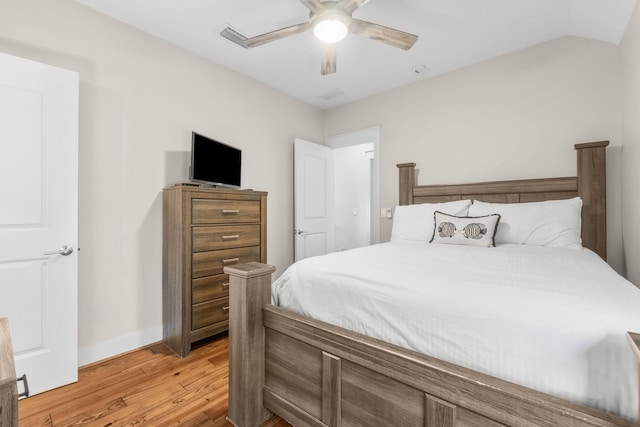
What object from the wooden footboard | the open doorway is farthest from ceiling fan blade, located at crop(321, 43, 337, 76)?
the open doorway

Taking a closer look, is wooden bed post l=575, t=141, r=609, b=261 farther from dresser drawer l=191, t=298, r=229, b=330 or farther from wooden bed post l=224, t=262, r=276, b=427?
dresser drawer l=191, t=298, r=229, b=330

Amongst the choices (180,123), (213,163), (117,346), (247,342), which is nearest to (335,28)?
(213,163)

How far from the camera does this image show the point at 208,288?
7.82 ft

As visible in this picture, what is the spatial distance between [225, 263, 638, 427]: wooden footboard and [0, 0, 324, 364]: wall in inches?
55.4

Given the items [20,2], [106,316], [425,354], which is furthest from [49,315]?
[425,354]

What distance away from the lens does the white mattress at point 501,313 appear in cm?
76

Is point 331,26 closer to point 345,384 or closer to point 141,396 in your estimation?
point 345,384

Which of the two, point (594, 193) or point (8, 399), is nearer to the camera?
point (8, 399)

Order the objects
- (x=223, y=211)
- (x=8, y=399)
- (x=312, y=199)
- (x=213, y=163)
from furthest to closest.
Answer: (x=312, y=199) < (x=213, y=163) < (x=223, y=211) < (x=8, y=399)

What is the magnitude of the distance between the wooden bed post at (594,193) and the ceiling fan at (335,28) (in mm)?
1701

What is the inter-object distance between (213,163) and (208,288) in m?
1.09

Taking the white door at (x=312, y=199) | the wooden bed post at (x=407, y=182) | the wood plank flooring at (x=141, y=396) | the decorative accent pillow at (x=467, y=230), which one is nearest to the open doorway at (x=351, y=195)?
the white door at (x=312, y=199)

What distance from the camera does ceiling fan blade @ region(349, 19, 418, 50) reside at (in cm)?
185

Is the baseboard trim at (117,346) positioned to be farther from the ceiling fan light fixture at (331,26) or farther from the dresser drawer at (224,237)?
the ceiling fan light fixture at (331,26)
